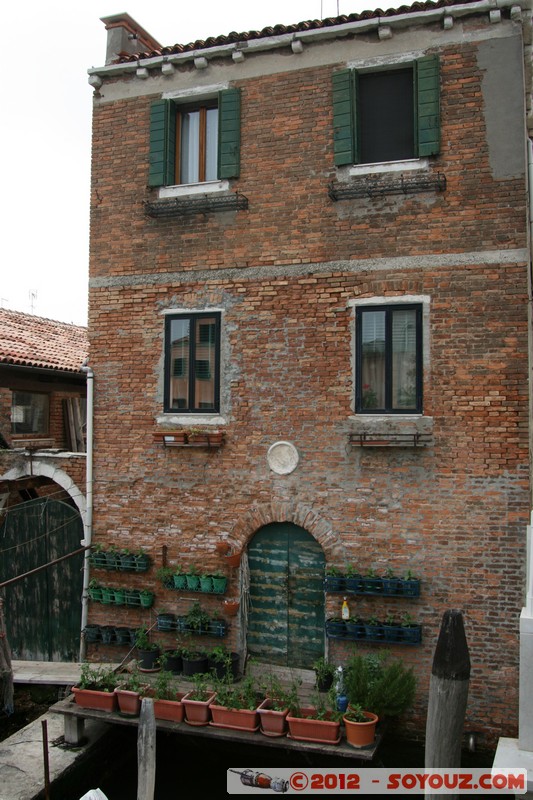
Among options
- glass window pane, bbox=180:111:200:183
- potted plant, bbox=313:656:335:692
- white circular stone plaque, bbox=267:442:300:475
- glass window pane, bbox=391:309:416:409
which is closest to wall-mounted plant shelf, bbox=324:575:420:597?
potted plant, bbox=313:656:335:692

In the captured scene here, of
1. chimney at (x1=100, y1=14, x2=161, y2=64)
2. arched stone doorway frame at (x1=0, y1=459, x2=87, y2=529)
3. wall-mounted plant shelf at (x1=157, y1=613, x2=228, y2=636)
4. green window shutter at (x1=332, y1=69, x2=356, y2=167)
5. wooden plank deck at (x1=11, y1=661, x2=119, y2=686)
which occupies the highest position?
chimney at (x1=100, y1=14, x2=161, y2=64)

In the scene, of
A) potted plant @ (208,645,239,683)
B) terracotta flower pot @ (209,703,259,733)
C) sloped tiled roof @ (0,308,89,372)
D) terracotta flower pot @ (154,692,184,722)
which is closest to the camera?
terracotta flower pot @ (209,703,259,733)

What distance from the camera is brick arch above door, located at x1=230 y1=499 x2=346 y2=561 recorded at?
29.8 feet

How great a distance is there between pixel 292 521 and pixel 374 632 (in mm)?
1713

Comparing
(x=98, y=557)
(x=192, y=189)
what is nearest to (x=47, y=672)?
(x=98, y=557)

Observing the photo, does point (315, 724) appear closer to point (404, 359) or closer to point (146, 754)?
point (146, 754)

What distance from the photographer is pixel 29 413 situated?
15.7 metres

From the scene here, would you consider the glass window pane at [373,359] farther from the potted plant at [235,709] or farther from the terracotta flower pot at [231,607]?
the potted plant at [235,709]

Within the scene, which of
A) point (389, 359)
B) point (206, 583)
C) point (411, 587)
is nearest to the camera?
point (411, 587)

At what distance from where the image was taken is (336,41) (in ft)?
30.6

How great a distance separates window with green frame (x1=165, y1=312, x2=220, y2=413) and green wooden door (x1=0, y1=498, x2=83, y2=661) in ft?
8.94

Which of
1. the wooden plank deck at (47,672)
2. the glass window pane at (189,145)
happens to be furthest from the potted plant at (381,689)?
the glass window pane at (189,145)

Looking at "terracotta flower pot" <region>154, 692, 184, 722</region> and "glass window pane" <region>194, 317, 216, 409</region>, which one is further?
"glass window pane" <region>194, 317, 216, 409</region>

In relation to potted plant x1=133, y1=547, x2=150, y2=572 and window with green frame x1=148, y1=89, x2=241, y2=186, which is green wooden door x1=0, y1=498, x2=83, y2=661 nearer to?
potted plant x1=133, y1=547, x2=150, y2=572
